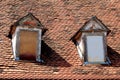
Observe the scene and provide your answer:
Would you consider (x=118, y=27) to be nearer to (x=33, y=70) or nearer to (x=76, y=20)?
(x=76, y=20)

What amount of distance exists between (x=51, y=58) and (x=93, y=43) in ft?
4.67

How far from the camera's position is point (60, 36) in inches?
519

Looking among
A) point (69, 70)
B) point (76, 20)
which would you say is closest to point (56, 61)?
point (69, 70)

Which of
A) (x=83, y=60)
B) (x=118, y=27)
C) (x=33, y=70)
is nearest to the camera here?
(x=33, y=70)

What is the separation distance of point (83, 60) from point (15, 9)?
11.1ft

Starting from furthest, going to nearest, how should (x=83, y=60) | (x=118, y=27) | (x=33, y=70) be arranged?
(x=118, y=27) < (x=83, y=60) < (x=33, y=70)

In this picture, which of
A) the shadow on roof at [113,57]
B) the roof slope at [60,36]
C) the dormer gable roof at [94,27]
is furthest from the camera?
the dormer gable roof at [94,27]

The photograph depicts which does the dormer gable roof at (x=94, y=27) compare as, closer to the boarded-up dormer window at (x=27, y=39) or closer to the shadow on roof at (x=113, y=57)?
the shadow on roof at (x=113, y=57)

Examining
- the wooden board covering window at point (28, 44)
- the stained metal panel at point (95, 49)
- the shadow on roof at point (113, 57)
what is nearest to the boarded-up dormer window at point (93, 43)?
the stained metal panel at point (95, 49)

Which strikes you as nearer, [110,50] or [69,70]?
[69,70]

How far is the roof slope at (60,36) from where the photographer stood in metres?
11.4

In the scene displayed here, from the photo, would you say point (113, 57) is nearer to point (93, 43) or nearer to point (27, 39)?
point (93, 43)

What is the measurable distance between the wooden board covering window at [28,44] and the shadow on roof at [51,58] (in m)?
0.39

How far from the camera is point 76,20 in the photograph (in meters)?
14.0
